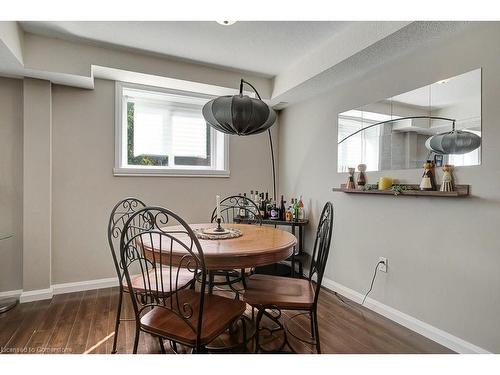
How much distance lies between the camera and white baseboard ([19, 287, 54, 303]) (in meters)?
2.53

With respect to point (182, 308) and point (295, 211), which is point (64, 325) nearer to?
point (182, 308)

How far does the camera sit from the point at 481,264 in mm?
1780

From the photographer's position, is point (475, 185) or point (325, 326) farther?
point (325, 326)

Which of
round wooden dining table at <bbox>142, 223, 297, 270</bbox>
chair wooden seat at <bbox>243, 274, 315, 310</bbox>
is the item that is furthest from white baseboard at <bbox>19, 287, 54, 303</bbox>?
chair wooden seat at <bbox>243, 274, 315, 310</bbox>

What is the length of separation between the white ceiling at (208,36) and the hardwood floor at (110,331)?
2261mm

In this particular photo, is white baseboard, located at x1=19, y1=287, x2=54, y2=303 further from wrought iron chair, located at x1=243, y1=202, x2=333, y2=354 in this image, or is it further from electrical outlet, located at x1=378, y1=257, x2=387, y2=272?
electrical outlet, located at x1=378, y1=257, x2=387, y2=272

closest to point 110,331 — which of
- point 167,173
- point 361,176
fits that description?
point 167,173

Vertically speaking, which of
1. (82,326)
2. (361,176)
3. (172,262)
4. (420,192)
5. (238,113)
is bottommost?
(82,326)

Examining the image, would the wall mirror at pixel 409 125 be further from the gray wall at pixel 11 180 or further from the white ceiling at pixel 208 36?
the gray wall at pixel 11 180

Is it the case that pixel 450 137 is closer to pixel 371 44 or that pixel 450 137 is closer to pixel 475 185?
pixel 475 185

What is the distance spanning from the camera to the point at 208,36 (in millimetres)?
2367

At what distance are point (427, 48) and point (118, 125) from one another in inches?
110

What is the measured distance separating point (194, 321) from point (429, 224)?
1744 mm
